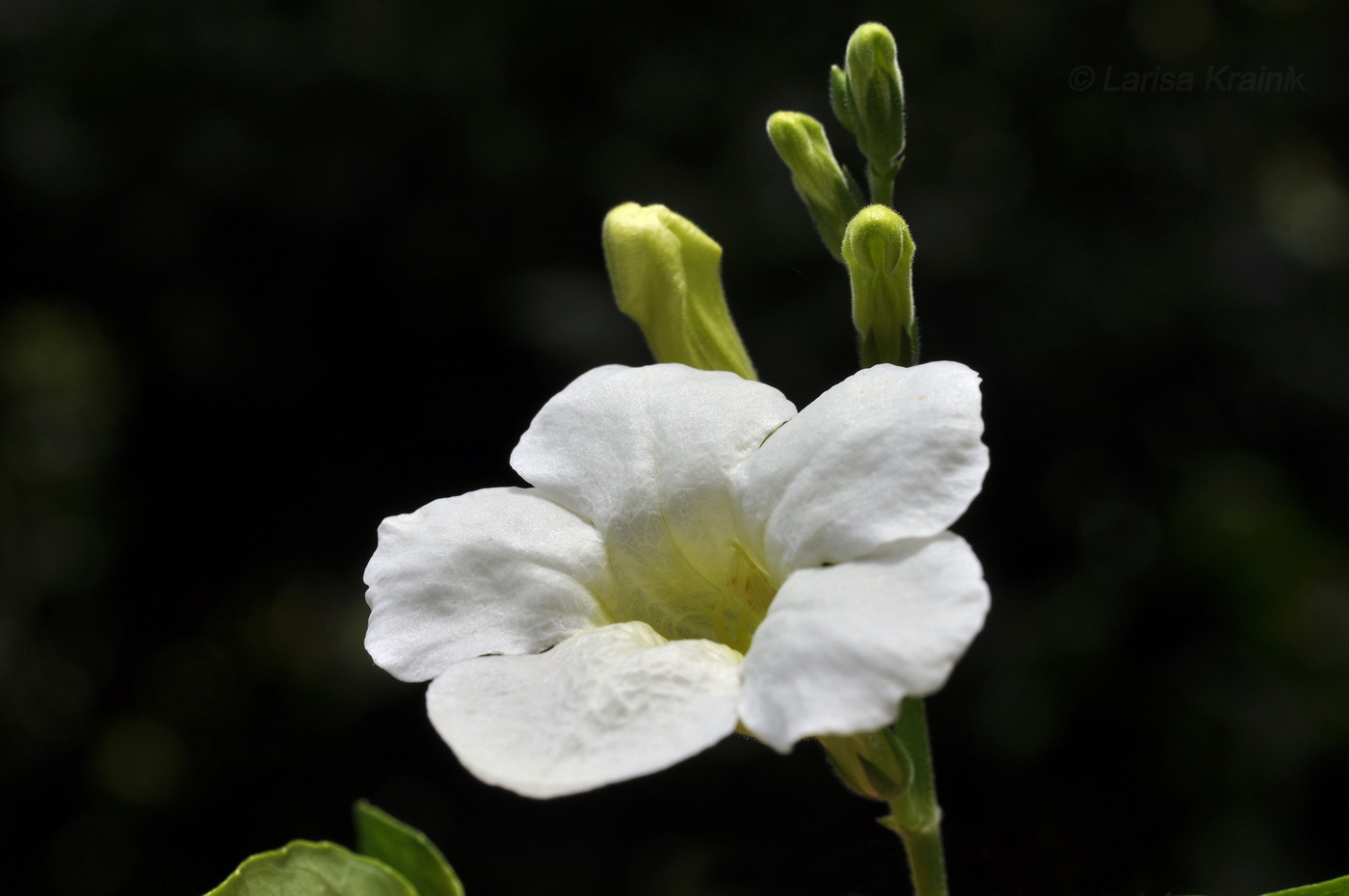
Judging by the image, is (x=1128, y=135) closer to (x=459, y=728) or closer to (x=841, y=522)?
(x=841, y=522)

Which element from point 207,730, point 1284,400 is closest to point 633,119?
point 1284,400

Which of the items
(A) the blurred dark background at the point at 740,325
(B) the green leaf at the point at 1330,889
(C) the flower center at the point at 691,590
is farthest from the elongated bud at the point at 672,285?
(A) the blurred dark background at the point at 740,325

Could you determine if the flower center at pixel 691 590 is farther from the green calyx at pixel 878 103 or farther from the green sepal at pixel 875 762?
the green calyx at pixel 878 103

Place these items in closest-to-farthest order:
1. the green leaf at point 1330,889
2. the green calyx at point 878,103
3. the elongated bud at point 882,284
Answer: the green leaf at point 1330,889 < the elongated bud at point 882,284 < the green calyx at point 878,103

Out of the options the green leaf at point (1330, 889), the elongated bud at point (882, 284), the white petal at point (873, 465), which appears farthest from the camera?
the elongated bud at point (882, 284)


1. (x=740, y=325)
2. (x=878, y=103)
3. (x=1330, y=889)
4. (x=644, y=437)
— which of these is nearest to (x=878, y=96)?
(x=878, y=103)

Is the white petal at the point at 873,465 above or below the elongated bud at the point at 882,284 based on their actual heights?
below

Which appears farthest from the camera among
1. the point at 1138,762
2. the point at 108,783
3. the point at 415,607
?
the point at 108,783
